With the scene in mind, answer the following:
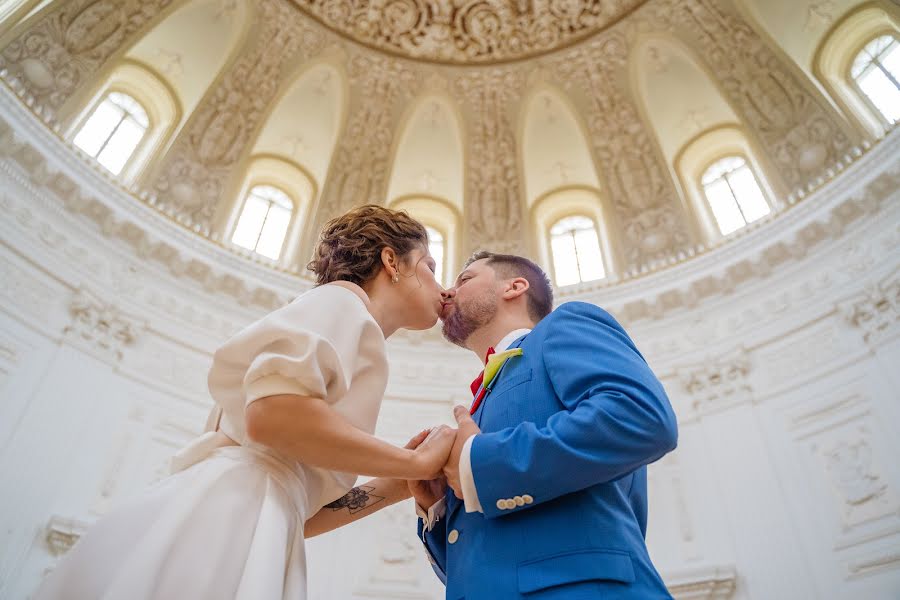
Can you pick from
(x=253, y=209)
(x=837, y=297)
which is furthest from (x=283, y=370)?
(x=253, y=209)

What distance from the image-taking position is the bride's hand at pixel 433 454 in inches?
85.4

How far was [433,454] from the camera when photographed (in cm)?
223

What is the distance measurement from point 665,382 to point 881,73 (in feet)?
22.6

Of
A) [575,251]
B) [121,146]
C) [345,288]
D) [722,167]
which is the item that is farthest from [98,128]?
[722,167]

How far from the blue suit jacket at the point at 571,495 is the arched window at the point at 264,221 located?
474 inches

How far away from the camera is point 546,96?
15.5 meters

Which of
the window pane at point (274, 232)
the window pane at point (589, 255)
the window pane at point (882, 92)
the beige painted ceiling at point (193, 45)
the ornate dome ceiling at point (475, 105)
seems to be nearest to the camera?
the window pane at point (882, 92)

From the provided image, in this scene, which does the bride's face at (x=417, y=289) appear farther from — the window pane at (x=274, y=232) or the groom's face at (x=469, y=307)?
the window pane at (x=274, y=232)

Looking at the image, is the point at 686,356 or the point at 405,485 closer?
the point at 405,485

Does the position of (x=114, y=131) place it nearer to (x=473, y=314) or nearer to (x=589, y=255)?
(x=589, y=255)

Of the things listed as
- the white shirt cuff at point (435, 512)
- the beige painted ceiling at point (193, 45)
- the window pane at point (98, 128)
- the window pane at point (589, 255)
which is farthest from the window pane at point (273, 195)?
the white shirt cuff at point (435, 512)

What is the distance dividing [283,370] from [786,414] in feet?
31.4

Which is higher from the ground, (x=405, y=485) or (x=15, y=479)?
(x=15, y=479)

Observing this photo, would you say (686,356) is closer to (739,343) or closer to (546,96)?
(739,343)
